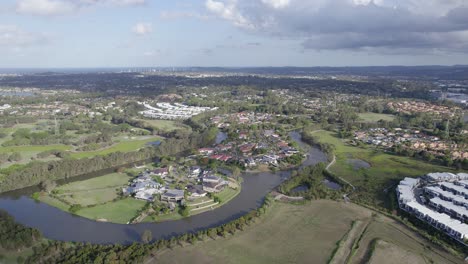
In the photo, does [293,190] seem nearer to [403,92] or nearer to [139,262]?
[139,262]

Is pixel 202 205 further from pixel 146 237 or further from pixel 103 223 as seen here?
pixel 103 223

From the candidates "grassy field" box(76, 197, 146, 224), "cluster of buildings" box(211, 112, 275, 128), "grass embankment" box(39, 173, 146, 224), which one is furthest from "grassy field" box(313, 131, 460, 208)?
"cluster of buildings" box(211, 112, 275, 128)

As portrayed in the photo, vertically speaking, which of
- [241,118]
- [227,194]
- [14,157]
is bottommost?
[227,194]

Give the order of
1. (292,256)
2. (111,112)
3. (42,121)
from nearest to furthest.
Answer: (292,256) < (42,121) < (111,112)

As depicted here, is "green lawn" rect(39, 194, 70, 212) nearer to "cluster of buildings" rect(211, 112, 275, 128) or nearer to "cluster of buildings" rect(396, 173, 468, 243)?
"cluster of buildings" rect(396, 173, 468, 243)

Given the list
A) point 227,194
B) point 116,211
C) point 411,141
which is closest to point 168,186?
point 227,194

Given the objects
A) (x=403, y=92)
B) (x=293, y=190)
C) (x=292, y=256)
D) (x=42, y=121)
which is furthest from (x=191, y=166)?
(x=403, y=92)
